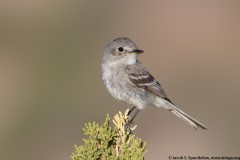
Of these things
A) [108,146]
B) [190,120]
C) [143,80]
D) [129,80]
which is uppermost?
[143,80]

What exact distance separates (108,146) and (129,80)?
14.0 ft

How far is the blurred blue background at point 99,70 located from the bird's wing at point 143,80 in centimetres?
933

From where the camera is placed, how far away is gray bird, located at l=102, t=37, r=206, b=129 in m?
11.7

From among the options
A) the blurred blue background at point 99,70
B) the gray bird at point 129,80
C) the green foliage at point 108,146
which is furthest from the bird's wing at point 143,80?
the blurred blue background at point 99,70

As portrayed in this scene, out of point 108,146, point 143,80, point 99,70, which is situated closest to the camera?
point 108,146

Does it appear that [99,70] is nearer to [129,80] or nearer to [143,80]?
[143,80]

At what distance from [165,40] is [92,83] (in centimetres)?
940

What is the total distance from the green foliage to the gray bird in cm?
358

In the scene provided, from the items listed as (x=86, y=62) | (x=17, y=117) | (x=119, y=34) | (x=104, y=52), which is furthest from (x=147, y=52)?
(x=104, y=52)

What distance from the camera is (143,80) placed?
12.3 metres

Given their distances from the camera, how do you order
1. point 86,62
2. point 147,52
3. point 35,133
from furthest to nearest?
point 147,52 → point 86,62 → point 35,133

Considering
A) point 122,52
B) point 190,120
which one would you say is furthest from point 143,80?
point 190,120

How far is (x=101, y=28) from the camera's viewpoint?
1467 inches

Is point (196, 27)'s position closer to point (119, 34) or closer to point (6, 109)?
point (119, 34)
